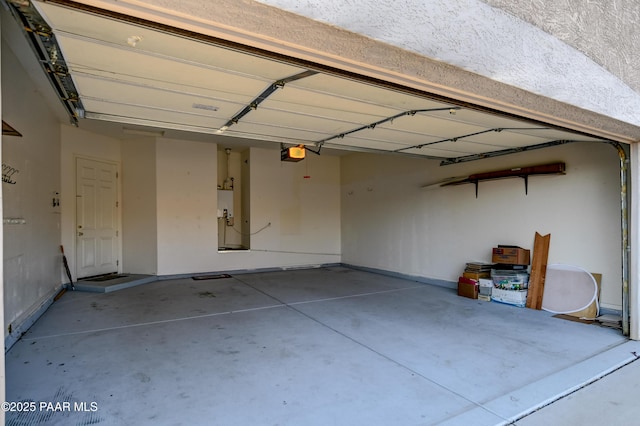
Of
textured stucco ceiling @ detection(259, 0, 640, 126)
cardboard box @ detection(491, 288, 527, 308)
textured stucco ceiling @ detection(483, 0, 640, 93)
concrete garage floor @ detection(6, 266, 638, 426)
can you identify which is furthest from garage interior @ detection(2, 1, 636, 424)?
textured stucco ceiling @ detection(483, 0, 640, 93)

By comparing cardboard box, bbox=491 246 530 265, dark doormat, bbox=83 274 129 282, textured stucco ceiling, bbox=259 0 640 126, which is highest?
textured stucco ceiling, bbox=259 0 640 126

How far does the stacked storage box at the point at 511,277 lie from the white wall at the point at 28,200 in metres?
5.88

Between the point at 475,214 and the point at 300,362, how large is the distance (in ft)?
13.7

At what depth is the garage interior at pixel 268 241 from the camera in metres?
2.24

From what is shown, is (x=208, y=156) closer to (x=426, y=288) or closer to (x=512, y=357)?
(x=426, y=288)

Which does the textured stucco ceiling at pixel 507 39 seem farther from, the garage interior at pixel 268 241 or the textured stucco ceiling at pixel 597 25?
the garage interior at pixel 268 241

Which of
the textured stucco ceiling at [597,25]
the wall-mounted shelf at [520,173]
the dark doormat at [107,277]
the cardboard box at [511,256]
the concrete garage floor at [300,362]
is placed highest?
the textured stucco ceiling at [597,25]

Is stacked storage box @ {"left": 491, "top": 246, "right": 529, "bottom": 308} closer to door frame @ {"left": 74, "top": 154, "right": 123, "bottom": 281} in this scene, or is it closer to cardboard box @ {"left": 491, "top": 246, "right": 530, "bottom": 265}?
cardboard box @ {"left": 491, "top": 246, "right": 530, "bottom": 265}

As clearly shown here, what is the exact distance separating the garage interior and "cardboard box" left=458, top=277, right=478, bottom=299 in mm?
284

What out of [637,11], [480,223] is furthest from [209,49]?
[480,223]

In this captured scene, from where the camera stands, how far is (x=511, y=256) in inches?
196

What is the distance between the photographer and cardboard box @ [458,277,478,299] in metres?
5.23

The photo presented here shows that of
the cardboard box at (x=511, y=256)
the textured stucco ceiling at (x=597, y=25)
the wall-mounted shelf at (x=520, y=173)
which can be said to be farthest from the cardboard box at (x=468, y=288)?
the textured stucco ceiling at (x=597, y=25)

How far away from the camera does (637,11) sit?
2629mm
